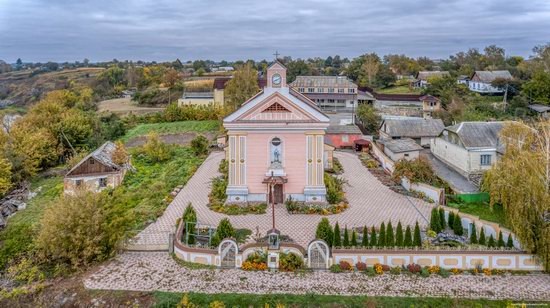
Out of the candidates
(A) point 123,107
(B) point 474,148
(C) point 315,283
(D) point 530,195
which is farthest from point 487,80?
(A) point 123,107

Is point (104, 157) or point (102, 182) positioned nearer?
point (102, 182)

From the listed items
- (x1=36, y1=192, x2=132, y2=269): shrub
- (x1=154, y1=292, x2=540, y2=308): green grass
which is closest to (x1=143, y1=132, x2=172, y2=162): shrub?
(x1=36, y1=192, x2=132, y2=269): shrub

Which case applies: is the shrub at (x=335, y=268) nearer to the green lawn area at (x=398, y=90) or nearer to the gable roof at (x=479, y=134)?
the gable roof at (x=479, y=134)

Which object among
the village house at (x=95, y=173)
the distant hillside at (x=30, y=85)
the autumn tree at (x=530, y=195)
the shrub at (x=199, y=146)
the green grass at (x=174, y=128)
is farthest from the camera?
the distant hillside at (x=30, y=85)

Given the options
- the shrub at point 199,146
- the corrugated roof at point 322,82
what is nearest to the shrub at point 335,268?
the shrub at point 199,146

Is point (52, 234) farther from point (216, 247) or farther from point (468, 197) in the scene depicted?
point (468, 197)

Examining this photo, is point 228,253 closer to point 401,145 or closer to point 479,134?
point 479,134

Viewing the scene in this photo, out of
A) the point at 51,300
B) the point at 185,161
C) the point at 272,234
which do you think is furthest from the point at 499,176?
the point at 185,161
